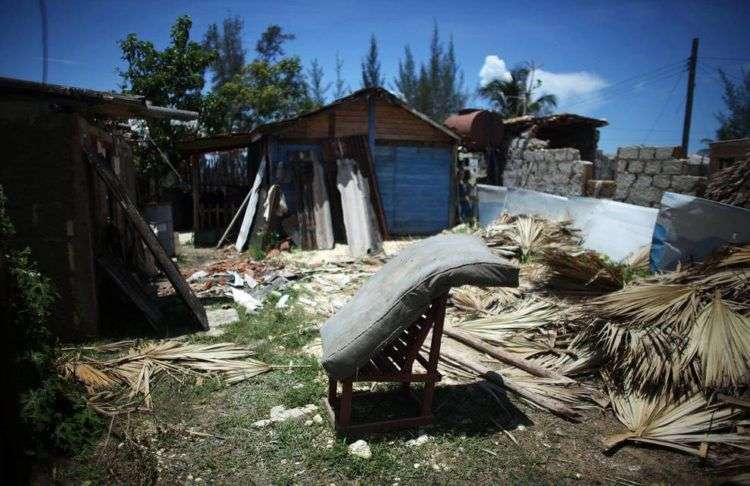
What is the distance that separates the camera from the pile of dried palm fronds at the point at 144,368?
3.67 meters

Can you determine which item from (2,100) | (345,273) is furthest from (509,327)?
(2,100)

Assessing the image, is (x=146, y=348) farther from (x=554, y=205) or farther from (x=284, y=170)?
(x=554, y=205)

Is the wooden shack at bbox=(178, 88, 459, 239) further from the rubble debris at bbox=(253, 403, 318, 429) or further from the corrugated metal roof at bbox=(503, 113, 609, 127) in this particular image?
the rubble debris at bbox=(253, 403, 318, 429)

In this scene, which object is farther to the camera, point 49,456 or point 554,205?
point 554,205

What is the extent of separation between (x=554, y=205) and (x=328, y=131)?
19.9 feet

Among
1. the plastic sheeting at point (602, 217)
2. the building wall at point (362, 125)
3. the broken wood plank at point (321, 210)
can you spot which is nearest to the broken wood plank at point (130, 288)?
the broken wood plank at point (321, 210)

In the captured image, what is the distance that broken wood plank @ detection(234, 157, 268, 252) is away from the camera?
10.3 meters

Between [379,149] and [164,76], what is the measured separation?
26.7ft

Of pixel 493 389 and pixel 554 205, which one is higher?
pixel 554 205

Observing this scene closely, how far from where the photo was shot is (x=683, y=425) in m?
3.14

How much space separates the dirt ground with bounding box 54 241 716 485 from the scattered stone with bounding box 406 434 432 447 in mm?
28

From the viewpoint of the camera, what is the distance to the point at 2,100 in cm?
444

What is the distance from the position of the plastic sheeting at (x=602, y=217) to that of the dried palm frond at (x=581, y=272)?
188 cm

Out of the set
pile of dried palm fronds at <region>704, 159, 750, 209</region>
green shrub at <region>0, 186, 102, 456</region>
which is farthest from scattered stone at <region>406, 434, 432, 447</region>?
pile of dried palm fronds at <region>704, 159, 750, 209</region>
